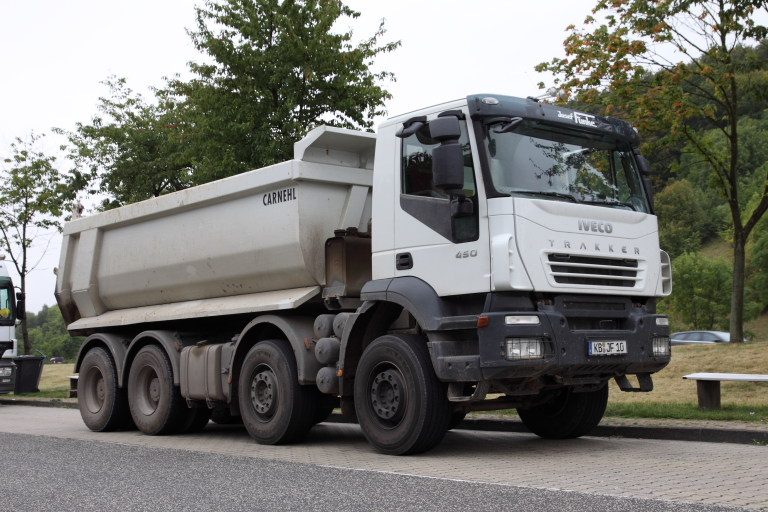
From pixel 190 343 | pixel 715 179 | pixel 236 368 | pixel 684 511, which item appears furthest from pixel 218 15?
pixel 684 511

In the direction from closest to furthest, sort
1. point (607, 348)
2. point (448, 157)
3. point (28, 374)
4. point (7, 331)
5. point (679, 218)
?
1. point (448, 157)
2. point (607, 348)
3. point (7, 331)
4. point (28, 374)
5. point (679, 218)

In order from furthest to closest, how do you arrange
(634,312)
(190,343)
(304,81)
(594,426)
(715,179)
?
(715,179)
(304,81)
(190,343)
(594,426)
(634,312)

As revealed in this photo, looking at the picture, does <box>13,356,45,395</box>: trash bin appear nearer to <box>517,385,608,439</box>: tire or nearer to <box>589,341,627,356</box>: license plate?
<box>517,385,608,439</box>: tire

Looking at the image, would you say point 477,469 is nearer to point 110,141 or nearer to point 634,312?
point 634,312

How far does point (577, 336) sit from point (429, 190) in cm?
183

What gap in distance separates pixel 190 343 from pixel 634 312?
5767mm

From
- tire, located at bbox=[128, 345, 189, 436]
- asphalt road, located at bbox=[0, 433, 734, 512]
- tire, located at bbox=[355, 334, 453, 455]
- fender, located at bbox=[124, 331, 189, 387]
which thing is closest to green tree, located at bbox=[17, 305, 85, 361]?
fender, located at bbox=[124, 331, 189, 387]

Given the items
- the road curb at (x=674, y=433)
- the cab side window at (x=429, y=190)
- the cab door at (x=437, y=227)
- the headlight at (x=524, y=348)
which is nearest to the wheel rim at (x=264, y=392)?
the cab door at (x=437, y=227)

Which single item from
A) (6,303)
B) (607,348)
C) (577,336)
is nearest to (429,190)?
(577,336)

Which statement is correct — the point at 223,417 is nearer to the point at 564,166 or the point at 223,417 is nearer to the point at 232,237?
the point at 232,237

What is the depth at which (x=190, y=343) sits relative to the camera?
10.8 metres

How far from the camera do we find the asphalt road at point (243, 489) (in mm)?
5070

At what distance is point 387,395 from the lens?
303 inches

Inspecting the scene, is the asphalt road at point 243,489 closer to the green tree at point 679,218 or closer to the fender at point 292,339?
the fender at point 292,339
